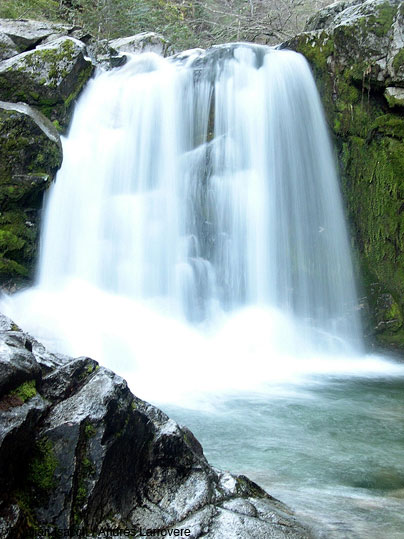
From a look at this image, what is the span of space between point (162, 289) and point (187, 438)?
646 cm

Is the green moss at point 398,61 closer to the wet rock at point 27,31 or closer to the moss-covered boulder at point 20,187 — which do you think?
the moss-covered boulder at point 20,187

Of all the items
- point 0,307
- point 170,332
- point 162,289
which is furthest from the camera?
point 162,289

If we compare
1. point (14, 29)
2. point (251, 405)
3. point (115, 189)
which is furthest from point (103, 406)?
point (14, 29)

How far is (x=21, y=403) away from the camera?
2285 millimetres

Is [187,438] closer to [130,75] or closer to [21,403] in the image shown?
[21,403]

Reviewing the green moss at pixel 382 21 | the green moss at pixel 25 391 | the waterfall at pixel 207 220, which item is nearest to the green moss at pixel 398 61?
the green moss at pixel 382 21

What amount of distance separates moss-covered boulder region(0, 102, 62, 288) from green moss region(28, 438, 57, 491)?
6879 mm

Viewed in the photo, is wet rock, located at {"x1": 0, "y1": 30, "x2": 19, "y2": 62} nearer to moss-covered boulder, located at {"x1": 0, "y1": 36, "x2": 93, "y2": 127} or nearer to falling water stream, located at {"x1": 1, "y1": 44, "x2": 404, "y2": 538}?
moss-covered boulder, located at {"x1": 0, "y1": 36, "x2": 93, "y2": 127}

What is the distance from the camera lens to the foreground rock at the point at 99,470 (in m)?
2.14

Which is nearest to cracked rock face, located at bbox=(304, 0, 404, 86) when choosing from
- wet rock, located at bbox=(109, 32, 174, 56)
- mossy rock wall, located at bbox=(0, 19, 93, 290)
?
mossy rock wall, located at bbox=(0, 19, 93, 290)

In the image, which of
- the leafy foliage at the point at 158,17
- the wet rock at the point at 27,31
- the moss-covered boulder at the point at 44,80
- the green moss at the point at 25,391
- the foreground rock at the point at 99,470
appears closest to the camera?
the foreground rock at the point at 99,470

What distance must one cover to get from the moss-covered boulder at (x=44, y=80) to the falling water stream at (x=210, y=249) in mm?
448

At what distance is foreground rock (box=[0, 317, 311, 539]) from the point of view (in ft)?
7.01

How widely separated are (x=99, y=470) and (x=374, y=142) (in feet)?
30.5
